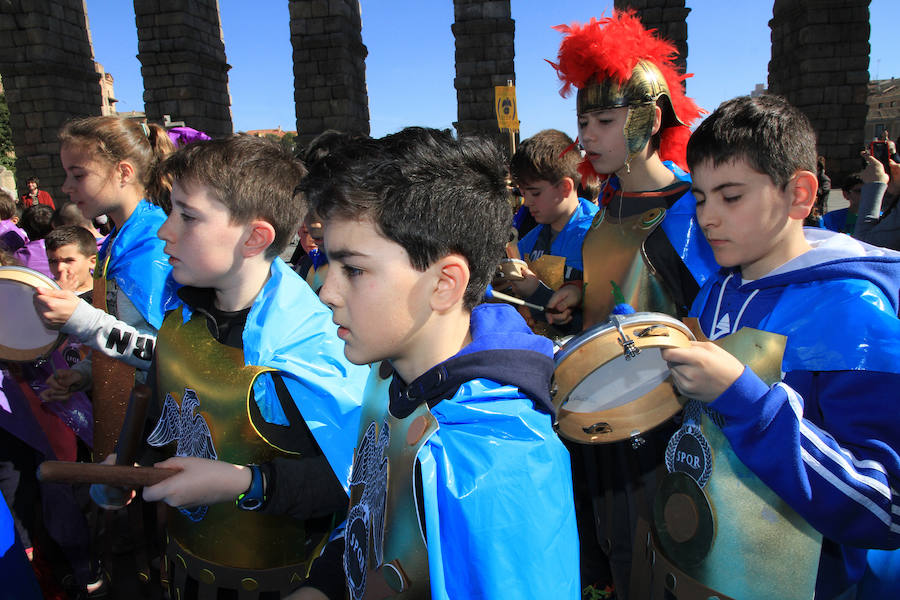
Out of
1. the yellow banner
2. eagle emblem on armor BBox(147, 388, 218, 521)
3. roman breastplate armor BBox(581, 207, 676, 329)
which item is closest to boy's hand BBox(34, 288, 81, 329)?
eagle emblem on armor BBox(147, 388, 218, 521)

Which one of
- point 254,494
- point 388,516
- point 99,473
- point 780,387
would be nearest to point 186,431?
point 254,494

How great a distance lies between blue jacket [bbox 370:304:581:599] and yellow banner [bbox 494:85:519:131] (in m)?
7.17

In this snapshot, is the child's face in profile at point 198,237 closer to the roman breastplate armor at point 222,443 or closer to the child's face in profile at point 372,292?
the roman breastplate armor at point 222,443

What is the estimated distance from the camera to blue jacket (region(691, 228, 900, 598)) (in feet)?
4.04

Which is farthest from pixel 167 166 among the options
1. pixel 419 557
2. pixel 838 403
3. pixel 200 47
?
pixel 200 47

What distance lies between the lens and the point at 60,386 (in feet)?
9.16

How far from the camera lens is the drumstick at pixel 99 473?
1218mm

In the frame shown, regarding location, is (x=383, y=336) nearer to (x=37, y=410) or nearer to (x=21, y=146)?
(x=37, y=410)

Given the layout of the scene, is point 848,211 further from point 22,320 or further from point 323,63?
point 323,63

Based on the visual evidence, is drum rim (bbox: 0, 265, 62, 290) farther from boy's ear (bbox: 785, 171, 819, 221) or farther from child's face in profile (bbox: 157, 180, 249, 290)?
boy's ear (bbox: 785, 171, 819, 221)

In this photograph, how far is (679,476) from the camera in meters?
1.61

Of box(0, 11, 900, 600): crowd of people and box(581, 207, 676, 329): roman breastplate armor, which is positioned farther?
box(581, 207, 676, 329): roman breastplate armor

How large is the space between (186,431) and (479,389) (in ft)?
3.98

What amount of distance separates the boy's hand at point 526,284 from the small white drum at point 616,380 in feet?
4.68
